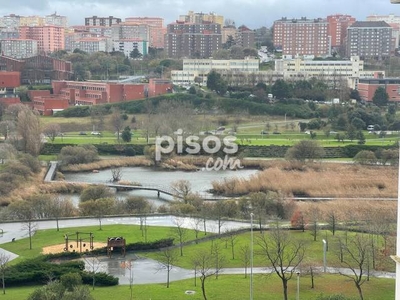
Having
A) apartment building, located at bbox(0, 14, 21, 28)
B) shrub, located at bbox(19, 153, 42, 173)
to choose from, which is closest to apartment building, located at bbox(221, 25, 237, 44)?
apartment building, located at bbox(0, 14, 21, 28)

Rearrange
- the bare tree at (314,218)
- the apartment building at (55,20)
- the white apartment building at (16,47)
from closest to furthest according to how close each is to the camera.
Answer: the bare tree at (314,218) < the white apartment building at (16,47) < the apartment building at (55,20)

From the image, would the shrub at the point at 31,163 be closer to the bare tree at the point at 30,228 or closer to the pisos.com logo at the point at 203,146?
the pisos.com logo at the point at 203,146

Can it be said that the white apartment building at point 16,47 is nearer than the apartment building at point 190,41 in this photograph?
No

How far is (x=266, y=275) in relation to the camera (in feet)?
23.4

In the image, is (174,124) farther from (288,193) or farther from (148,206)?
(148,206)

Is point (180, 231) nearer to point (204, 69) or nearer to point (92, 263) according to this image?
point (92, 263)

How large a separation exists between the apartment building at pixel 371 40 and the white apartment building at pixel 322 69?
6963 mm

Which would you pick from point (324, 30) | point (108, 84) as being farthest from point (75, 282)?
point (324, 30)

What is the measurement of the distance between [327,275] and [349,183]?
6.06 meters

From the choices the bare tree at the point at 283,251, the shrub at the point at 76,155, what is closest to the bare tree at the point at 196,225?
the bare tree at the point at 283,251

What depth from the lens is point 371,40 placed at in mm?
33625

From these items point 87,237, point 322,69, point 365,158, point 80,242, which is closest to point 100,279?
point 80,242

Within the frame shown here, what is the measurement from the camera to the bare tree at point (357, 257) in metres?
6.75

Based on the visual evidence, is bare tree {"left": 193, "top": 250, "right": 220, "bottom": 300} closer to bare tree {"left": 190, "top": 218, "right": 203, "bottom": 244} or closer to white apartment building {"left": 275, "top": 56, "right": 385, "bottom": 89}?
bare tree {"left": 190, "top": 218, "right": 203, "bottom": 244}
